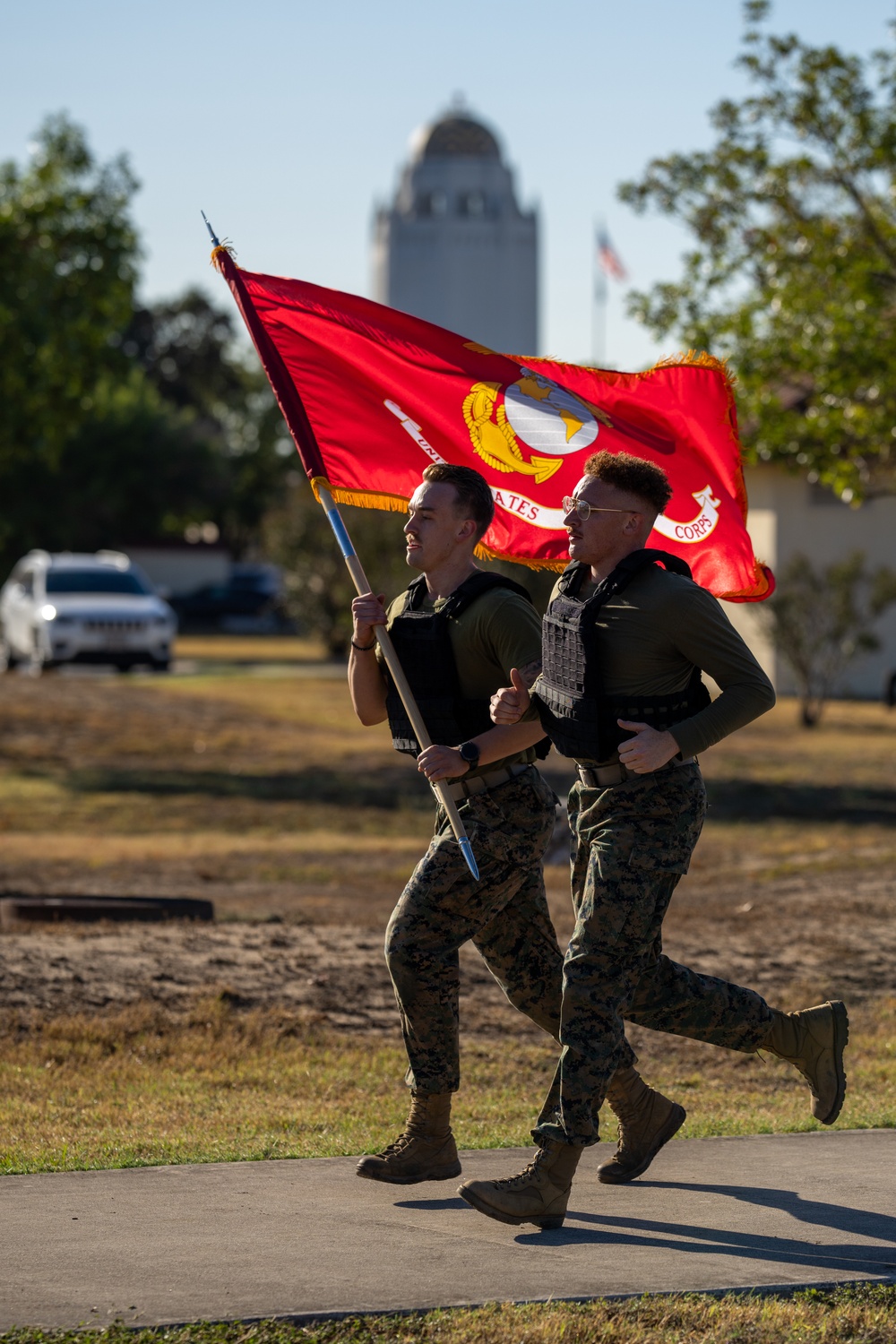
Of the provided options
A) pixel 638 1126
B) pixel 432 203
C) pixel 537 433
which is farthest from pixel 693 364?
pixel 432 203

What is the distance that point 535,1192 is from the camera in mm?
5031

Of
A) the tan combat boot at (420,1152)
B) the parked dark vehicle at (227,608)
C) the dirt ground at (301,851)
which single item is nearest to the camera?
the tan combat boot at (420,1152)

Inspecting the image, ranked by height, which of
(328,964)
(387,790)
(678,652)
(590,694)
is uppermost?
(678,652)

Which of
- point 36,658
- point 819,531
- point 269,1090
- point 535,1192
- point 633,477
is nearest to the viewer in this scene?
point 535,1192

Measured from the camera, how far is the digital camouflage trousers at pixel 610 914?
16.7 feet

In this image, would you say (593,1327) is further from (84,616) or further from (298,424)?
(84,616)

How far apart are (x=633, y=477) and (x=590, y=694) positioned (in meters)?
0.63

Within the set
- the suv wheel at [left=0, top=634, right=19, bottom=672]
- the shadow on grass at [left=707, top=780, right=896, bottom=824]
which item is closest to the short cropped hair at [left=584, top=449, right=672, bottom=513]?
the shadow on grass at [left=707, top=780, right=896, bottom=824]

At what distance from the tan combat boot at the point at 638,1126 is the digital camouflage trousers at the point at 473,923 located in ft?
0.92

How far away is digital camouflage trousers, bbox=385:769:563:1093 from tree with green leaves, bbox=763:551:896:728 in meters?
19.8

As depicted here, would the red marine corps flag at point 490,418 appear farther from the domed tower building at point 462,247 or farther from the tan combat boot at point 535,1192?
the domed tower building at point 462,247

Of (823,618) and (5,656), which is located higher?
(823,618)

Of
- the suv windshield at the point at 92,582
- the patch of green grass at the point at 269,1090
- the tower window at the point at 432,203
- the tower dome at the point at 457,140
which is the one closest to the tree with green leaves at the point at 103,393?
the suv windshield at the point at 92,582

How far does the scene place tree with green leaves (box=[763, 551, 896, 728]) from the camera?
25.1 m
